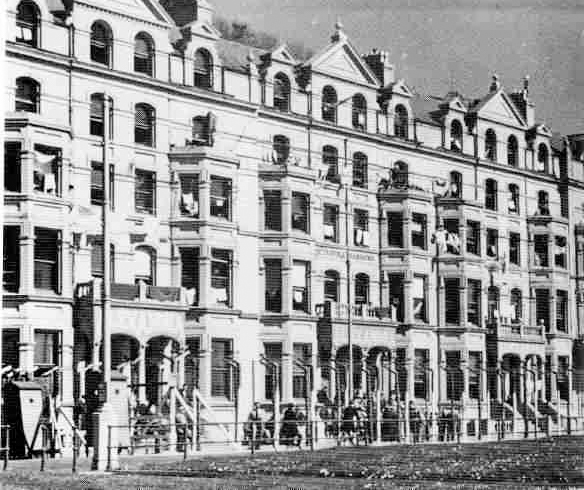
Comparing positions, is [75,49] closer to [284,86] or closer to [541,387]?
[284,86]

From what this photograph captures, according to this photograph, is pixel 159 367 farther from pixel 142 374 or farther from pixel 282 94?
pixel 282 94

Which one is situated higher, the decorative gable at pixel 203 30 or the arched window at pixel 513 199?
the decorative gable at pixel 203 30

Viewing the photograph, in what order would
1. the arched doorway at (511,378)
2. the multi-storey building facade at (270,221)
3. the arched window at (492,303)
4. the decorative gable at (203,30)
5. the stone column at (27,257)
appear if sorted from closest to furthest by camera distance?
1. the stone column at (27,257)
2. the multi-storey building facade at (270,221)
3. the decorative gable at (203,30)
4. the arched doorway at (511,378)
5. the arched window at (492,303)

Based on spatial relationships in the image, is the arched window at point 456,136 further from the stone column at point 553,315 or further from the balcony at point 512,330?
the stone column at point 553,315

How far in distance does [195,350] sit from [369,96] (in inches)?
290

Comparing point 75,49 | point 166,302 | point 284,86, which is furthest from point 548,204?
point 75,49

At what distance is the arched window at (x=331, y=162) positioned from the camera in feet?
93.8

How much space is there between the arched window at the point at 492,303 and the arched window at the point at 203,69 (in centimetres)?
733

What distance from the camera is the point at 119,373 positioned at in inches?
894

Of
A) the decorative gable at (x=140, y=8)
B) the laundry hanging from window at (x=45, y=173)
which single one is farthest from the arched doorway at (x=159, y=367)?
the decorative gable at (x=140, y=8)

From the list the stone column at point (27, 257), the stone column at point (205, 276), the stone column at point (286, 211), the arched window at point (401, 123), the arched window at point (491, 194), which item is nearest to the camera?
the stone column at point (27, 257)

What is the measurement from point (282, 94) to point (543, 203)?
239 inches

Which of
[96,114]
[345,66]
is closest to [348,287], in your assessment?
[345,66]

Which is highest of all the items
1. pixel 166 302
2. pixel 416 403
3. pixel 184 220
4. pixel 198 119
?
pixel 198 119
